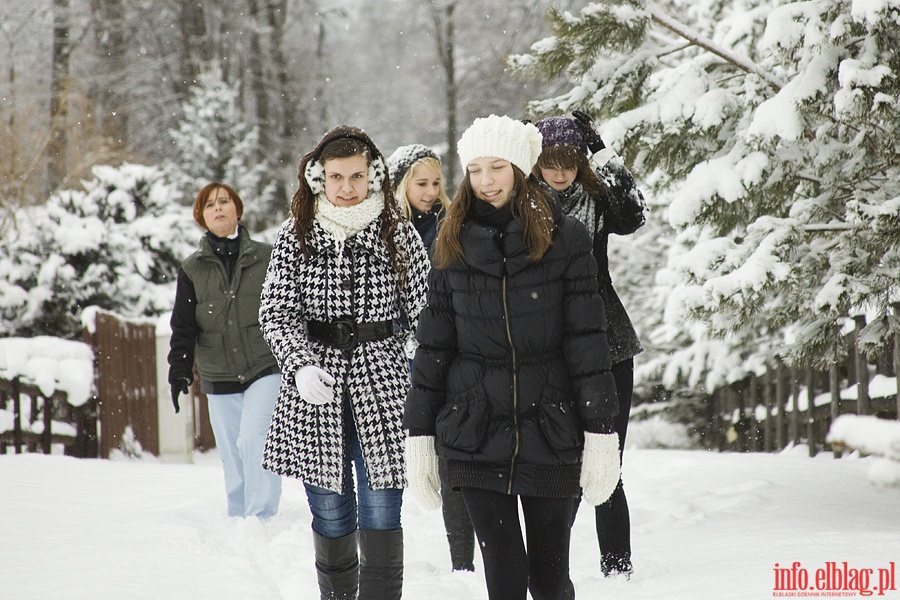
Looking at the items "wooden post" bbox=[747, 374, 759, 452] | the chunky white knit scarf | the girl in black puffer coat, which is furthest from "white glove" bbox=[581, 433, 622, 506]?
"wooden post" bbox=[747, 374, 759, 452]

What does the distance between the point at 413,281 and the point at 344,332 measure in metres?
0.38

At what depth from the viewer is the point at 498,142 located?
3.28m

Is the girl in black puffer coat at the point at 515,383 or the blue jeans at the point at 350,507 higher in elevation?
the girl in black puffer coat at the point at 515,383

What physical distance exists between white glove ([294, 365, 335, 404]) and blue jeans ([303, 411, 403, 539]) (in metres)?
0.28

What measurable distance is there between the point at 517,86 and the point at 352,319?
75.8ft

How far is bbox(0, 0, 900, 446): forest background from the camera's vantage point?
521 centimetres

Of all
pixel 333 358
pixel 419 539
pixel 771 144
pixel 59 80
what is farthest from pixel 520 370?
pixel 59 80

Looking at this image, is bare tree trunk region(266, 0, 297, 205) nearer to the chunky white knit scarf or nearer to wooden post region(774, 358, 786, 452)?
wooden post region(774, 358, 786, 452)

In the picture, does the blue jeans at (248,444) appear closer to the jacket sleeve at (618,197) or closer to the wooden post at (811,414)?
the jacket sleeve at (618,197)

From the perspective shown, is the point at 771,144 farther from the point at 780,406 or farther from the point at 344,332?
the point at 780,406

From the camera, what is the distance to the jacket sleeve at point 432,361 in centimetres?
321

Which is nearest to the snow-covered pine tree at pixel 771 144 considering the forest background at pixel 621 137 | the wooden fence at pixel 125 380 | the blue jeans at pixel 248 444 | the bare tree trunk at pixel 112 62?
the forest background at pixel 621 137

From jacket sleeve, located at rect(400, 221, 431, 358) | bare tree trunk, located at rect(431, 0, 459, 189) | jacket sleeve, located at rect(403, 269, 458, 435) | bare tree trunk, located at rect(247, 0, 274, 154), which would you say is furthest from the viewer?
bare tree trunk, located at rect(247, 0, 274, 154)

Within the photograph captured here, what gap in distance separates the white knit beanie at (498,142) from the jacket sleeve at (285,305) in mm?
806
